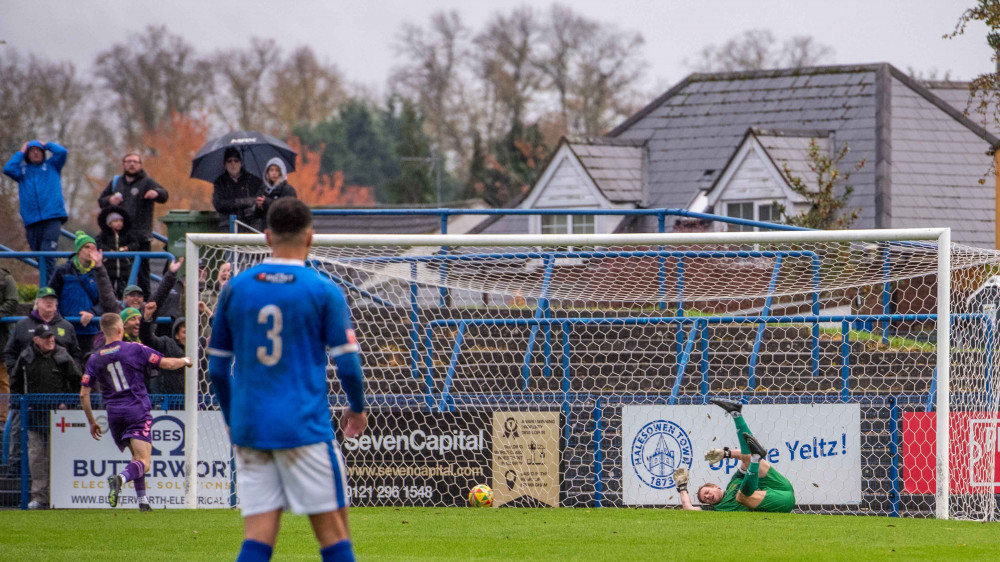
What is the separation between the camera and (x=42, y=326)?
37.1ft

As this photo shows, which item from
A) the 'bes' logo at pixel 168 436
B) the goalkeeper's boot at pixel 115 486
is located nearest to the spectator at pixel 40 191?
the 'bes' logo at pixel 168 436

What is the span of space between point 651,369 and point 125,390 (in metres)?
5.40

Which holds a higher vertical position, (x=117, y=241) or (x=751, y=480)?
(x=117, y=241)

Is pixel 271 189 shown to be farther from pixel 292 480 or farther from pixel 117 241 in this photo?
pixel 292 480

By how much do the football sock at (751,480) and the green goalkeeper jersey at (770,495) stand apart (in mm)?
94

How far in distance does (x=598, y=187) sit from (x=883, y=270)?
16.2 meters

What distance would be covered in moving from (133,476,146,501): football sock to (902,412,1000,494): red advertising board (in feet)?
22.9

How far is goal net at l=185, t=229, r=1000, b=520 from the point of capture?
1032cm

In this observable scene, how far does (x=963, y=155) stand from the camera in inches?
1056

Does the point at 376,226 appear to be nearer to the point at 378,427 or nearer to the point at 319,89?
the point at 378,427

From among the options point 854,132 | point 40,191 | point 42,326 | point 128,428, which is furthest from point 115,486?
point 854,132

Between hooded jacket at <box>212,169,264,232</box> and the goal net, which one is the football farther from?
hooded jacket at <box>212,169,264,232</box>

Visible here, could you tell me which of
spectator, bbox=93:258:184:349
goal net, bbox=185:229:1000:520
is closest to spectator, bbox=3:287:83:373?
spectator, bbox=93:258:184:349

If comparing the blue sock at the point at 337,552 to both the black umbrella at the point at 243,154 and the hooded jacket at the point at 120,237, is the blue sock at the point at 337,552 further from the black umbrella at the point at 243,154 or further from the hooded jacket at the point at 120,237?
the hooded jacket at the point at 120,237
